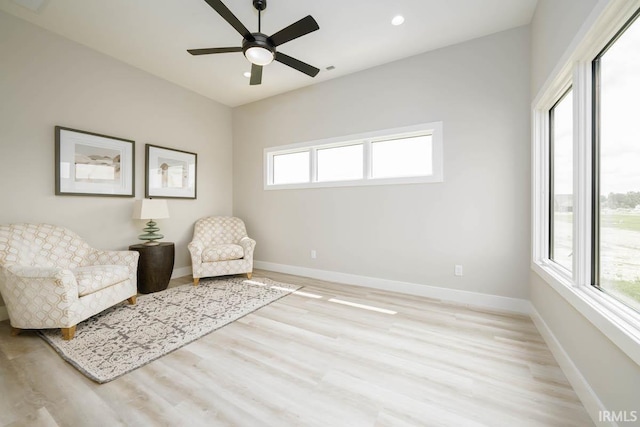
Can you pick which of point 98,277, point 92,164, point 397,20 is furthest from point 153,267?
point 397,20

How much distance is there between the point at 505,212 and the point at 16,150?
5340 mm

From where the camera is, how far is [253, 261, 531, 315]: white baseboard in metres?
2.70

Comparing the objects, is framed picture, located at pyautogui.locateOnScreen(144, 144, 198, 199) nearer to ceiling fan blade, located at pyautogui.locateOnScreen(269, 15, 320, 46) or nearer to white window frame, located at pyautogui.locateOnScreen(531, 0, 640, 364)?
ceiling fan blade, located at pyautogui.locateOnScreen(269, 15, 320, 46)

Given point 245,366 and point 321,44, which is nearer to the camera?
point 245,366

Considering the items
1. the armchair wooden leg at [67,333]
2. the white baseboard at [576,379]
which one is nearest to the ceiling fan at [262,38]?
the armchair wooden leg at [67,333]

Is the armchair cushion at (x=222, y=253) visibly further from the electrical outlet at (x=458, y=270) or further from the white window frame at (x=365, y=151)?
the electrical outlet at (x=458, y=270)

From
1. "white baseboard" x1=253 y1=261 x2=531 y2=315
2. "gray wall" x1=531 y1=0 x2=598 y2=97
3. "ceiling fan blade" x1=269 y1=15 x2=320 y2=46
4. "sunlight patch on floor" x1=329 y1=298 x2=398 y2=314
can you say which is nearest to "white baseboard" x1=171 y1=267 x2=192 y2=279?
"white baseboard" x1=253 y1=261 x2=531 y2=315

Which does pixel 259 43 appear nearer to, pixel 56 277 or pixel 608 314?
pixel 56 277

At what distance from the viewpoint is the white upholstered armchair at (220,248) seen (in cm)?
359

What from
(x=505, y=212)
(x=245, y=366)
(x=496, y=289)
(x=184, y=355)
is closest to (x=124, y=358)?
(x=184, y=355)

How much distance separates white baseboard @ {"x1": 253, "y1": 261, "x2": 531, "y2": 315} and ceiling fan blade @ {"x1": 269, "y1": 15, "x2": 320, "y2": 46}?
298cm

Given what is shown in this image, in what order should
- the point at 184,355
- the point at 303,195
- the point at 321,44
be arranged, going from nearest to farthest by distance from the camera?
1. the point at 184,355
2. the point at 321,44
3. the point at 303,195

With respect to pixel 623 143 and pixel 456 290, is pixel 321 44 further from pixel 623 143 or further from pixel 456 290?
pixel 456 290

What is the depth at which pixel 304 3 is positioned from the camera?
2.34m
